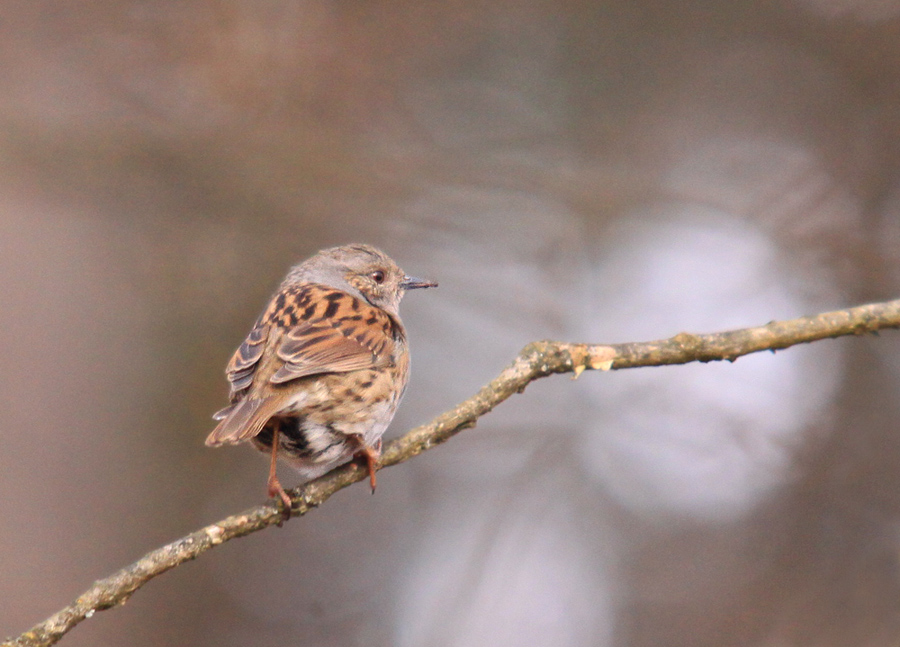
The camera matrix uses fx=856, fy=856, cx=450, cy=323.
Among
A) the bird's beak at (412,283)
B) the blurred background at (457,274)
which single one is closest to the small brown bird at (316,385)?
the bird's beak at (412,283)

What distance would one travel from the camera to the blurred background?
7.58m

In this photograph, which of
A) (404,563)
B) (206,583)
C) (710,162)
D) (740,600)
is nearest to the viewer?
(740,600)

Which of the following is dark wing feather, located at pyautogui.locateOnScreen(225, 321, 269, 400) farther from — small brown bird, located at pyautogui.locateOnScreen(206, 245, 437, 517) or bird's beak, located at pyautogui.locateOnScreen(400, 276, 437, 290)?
bird's beak, located at pyautogui.locateOnScreen(400, 276, 437, 290)

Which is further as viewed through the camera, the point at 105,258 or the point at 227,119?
the point at 227,119

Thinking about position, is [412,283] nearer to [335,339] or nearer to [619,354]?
[335,339]

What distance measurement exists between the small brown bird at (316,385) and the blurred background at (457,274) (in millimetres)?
3413

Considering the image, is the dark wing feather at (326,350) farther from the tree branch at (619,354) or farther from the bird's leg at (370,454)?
the tree branch at (619,354)

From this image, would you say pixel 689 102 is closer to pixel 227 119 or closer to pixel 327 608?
pixel 227 119

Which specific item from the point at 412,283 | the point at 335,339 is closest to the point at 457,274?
the point at 412,283

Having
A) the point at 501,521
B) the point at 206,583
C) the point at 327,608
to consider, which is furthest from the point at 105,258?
the point at 501,521

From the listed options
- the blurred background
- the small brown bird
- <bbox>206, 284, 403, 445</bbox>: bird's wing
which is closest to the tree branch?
the small brown bird

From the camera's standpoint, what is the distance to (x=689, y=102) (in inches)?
386

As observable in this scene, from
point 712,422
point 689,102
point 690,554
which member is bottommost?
point 690,554

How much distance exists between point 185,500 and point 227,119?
399cm
